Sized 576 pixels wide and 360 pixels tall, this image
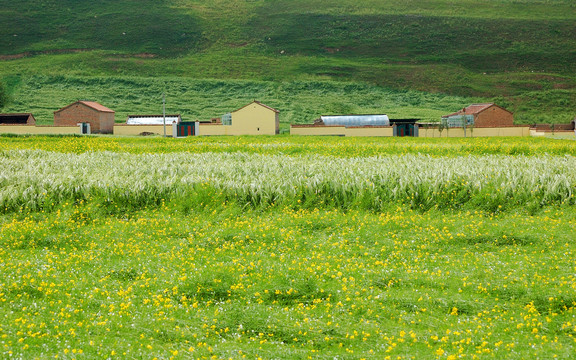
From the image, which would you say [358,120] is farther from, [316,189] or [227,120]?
[316,189]

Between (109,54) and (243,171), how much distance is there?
153m

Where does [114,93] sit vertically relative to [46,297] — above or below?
above

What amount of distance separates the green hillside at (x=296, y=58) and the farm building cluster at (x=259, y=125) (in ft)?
48.3

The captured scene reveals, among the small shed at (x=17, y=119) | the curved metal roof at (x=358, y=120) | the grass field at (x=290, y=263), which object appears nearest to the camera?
Result: the grass field at (x=290, y=263)

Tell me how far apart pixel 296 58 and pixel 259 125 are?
3520 inches

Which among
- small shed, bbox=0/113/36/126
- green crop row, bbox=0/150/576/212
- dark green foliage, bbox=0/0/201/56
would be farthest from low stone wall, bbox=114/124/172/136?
dark green foliage, bbox=0/0/201/56

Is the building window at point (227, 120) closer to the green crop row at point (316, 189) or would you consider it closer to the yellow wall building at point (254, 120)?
the yellow wall building at point (254, 120)

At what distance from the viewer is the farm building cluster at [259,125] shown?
70.4 m

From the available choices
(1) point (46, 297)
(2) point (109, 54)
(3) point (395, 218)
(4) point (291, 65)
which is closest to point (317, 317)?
(1) point (46, 297)

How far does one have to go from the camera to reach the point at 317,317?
Result: 7.55 m

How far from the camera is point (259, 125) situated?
74.6 metres

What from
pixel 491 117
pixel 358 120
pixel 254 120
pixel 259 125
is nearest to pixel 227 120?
pixel 254 120

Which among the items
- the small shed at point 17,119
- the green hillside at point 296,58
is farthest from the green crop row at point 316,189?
the green hillside at point 296,58

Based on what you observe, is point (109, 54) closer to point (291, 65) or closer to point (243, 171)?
point (291, 65)
